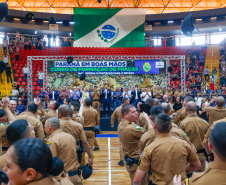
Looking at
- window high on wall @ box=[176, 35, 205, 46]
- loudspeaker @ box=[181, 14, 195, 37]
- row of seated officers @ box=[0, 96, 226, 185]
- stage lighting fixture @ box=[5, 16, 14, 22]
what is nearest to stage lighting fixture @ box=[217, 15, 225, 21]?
window high on wall @ box=[176, 35, 205, 46]

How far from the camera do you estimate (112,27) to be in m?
19.7

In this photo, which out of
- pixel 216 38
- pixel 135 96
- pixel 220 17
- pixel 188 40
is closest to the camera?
pixel 135 96

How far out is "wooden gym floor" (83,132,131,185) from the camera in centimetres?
504

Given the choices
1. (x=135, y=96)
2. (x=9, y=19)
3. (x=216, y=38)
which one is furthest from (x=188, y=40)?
(x=9, y=19)

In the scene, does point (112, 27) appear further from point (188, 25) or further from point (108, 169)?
point (108, 169)

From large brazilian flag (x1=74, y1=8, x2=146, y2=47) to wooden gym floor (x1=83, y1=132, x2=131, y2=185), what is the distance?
12.9m

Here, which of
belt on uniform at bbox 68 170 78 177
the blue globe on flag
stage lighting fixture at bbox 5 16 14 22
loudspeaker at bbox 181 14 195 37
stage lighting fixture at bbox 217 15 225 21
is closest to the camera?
belt on uniform at bbox 68 170 78 177

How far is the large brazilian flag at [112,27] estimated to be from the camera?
1934 centimetres

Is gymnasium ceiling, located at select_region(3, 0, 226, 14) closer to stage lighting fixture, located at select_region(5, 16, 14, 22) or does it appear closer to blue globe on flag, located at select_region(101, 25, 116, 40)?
stage lighting fixture, located at select_region(5, 16, 14, 22)

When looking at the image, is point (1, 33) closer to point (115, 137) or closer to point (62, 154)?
point (115, 137)

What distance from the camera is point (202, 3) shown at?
25750 mm

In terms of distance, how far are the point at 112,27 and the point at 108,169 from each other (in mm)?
15718

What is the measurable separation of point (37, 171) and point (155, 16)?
2267 centimetres

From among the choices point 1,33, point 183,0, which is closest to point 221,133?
point 1,33
